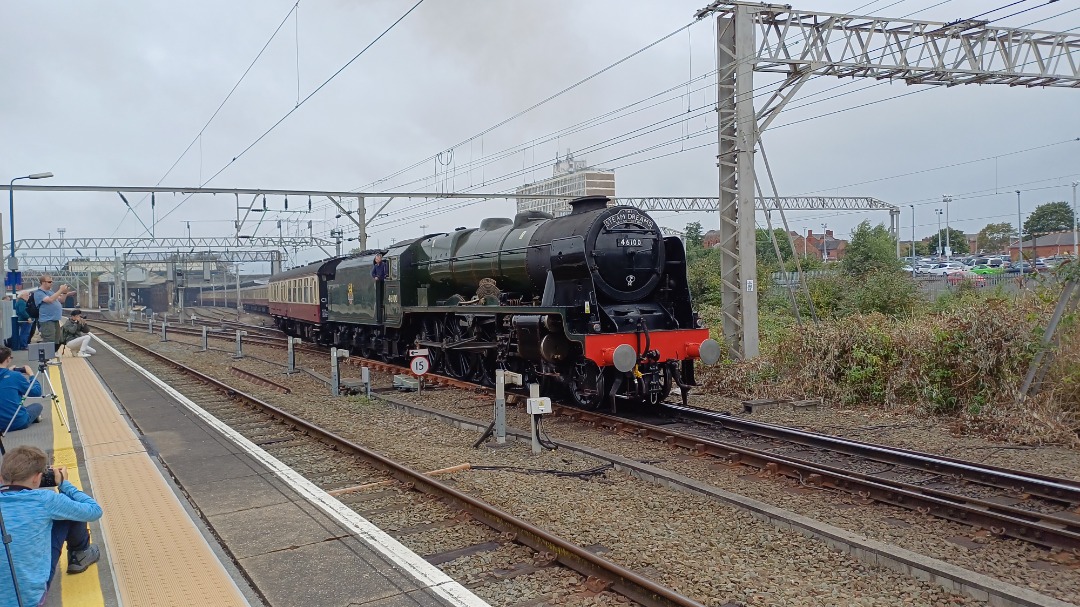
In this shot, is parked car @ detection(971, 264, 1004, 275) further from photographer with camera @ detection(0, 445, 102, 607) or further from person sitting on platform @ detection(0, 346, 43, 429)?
photographer with camera @ detection(0, 445, 102, 607)

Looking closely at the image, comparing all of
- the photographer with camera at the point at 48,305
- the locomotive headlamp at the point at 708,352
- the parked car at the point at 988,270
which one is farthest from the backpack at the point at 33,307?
the parked car at the point at 988,270

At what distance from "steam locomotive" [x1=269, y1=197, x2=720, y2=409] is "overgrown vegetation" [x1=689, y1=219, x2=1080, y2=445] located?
2156mm

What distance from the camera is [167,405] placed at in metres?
12.6

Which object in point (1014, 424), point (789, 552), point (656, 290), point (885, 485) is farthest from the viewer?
point (656, 290)

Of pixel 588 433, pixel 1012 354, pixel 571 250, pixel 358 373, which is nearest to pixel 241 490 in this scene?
pixel 588 433

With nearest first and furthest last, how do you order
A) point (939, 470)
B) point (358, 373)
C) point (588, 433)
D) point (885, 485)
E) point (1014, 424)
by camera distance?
point (885, 485) < point (939, 470) < point (1014, 424) < point (588, 433) < point (358, 373)

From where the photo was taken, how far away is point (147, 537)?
5406 mm

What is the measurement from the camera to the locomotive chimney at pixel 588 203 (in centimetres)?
1146

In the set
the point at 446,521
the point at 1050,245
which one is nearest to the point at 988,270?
the point at 1050,245

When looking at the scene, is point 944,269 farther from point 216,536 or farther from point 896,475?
point 216,536

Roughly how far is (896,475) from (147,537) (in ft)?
22.0

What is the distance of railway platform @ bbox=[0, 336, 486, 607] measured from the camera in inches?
176

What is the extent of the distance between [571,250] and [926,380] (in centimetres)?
548

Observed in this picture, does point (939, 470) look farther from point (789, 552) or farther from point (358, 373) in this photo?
point (358, 373)
